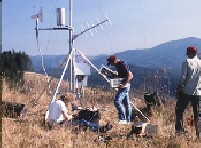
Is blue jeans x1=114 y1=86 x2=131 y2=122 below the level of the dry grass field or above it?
above

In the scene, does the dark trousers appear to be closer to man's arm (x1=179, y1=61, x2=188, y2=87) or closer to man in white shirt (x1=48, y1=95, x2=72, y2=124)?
man's arm (x1=179, y1=61, x2=188, y2=87)

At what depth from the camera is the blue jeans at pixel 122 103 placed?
10438 mm

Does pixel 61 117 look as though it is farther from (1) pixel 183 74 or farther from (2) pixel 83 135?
(1) pixel 183 74

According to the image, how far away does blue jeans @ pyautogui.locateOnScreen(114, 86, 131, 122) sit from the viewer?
10438mm

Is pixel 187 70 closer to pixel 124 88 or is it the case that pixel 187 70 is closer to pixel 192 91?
pixel 192 91

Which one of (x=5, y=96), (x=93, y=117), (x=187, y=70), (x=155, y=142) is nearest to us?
(x=155, y=142)

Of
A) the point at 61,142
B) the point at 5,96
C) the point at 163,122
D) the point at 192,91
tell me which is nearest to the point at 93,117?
the point at 163,122

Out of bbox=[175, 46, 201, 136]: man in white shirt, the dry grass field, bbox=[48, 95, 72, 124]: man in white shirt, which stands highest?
bbox=[175, 46, 201, 136]: man in white shirt

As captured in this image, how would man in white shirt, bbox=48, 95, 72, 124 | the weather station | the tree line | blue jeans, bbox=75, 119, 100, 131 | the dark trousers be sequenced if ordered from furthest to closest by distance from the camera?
1. the tree line
2. the weather station
3. man in white shirt, bbox=48, 95, 72, 124
4. blue jeans, bbox=75, 119, 100, 131
5. the dark trousers

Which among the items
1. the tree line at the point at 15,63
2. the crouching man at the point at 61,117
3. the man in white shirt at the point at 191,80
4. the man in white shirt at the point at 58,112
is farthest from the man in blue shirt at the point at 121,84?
the tree line at the point at 15,63

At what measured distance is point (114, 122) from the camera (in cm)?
1055

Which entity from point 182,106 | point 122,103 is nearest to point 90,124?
point 122,103

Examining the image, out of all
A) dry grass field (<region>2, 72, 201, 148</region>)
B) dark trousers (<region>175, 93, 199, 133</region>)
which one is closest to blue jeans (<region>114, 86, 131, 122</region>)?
dry grass field (<region>2, 72, 201, 148</region>)

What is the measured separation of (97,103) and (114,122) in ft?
10.1
